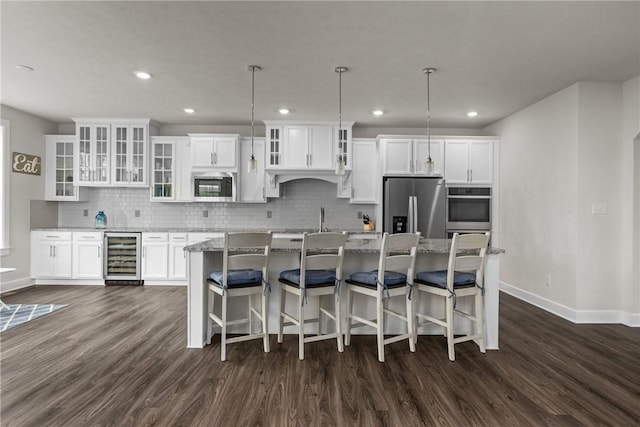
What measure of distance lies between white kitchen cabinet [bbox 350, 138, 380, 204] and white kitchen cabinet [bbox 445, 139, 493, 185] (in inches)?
45.1

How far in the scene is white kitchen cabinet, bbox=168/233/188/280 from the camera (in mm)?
5664

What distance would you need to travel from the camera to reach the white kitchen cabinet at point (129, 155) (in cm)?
586

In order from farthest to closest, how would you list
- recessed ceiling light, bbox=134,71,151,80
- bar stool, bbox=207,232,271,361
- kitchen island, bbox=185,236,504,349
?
recessed ceiling light, bbox=134,71,151,80 → kitchen island, bbox=185,236,504,349 → bar stool, bbox=207,232,271,361

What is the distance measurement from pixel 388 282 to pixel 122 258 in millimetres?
4587

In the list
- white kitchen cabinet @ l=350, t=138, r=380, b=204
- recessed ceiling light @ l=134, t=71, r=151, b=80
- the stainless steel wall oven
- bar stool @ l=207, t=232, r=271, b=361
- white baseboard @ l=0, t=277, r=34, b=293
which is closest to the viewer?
bar stool @ l=207, t=232, r=271, b=361

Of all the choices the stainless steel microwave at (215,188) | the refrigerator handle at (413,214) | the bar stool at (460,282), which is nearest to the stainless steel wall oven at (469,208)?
the refrigerator handle at (413,214)

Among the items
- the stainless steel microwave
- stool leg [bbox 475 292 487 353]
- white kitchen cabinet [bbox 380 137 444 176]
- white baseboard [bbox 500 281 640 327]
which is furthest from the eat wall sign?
white baseboard [bbox 500 281 640 327]

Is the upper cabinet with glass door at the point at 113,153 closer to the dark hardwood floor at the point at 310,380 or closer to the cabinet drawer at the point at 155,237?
the cabinet drawer at the point at 155,237

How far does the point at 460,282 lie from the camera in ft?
10.0

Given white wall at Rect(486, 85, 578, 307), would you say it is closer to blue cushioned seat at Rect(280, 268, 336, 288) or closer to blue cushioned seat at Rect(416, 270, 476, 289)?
blue cushioned seat at Rect(416, 270, 476, 289)

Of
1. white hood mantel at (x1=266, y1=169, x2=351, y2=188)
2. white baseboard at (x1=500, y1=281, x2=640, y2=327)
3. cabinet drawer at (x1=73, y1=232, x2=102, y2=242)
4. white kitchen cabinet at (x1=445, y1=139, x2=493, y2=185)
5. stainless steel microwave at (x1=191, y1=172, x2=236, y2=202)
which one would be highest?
white kitchen cabinet at (x1=445, y1=139, x2=493, y2=185)

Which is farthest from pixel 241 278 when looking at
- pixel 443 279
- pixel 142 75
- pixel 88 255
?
pixel 88 255

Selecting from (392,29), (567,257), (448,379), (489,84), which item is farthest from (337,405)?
(489,84)

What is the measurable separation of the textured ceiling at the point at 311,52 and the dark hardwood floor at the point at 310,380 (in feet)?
8.62
